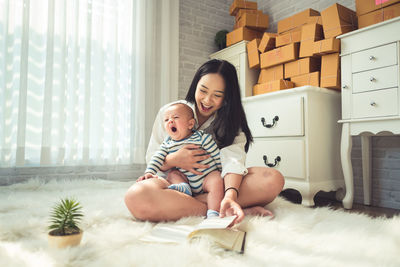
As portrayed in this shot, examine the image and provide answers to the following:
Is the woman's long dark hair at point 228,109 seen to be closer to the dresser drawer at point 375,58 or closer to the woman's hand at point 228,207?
the woman's hand at point 228,207

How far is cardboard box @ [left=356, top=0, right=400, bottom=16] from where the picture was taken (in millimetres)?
1399

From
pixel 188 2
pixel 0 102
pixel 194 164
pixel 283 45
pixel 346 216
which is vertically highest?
pixel 188 2

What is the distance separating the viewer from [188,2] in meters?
2.61

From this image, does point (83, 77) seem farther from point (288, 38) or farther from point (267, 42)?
point (288, 38)

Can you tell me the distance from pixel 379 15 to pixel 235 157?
1.08 metres

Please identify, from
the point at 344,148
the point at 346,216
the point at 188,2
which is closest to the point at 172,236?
the point at 346,216

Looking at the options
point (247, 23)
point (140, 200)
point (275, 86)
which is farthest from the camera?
point (247, 23)

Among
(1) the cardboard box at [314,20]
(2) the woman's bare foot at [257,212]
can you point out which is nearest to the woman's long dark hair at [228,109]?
(2) the woman's bare foot at [257,212]

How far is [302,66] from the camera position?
1.77m

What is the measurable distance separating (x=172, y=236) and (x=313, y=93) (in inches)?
46.3

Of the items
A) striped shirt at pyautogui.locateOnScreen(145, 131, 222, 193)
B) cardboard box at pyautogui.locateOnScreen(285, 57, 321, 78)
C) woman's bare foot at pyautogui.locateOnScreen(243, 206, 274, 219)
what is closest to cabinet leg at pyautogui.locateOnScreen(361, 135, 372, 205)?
cardboard box at pyautogui.locateOnScreen(285, 57, 321, 78)

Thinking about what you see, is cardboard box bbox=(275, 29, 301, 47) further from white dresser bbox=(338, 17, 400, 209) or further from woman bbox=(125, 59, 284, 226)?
woman bbox=(125, 59, 284, 226)

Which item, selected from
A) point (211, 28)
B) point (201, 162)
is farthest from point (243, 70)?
point (201, 162)

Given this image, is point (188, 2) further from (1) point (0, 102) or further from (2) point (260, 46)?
(1) point (0, 102)
